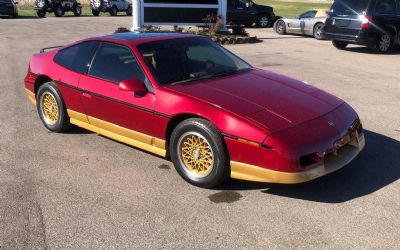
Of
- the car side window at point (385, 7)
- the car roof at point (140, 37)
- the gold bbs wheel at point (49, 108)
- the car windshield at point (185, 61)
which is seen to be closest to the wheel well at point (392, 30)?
the car side window at point (385, 7)

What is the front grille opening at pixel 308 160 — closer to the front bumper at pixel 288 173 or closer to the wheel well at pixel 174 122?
the front bumper at pixel 288 173

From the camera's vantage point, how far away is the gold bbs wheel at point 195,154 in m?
4.34

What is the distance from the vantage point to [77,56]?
5.73 meters

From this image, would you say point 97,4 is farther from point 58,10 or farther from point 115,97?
point 115,97

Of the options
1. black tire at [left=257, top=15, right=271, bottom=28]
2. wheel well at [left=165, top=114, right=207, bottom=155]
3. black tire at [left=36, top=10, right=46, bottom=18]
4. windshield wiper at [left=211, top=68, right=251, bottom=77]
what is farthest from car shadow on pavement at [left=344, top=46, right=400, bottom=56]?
black tire at [left=36, top=10, right=46, bottom=18]

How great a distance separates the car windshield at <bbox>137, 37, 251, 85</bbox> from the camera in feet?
16.1

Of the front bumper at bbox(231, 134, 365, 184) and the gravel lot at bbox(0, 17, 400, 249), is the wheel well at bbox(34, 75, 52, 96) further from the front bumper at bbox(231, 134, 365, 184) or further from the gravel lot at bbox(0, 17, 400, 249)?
the front bumper at bbox(231, 134, 365, 184)

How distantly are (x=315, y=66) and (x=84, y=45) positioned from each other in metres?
7.37

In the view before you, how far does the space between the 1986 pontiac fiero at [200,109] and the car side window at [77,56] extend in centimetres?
2

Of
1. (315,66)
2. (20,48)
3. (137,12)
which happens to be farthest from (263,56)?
(20,48)

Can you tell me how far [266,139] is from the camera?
3963 millimetres

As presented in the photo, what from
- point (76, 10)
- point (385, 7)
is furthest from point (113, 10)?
point (385, 7)

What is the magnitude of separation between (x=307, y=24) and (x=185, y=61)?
14.6 metres

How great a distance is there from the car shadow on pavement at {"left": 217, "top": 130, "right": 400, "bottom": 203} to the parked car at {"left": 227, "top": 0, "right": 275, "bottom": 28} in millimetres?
18895
